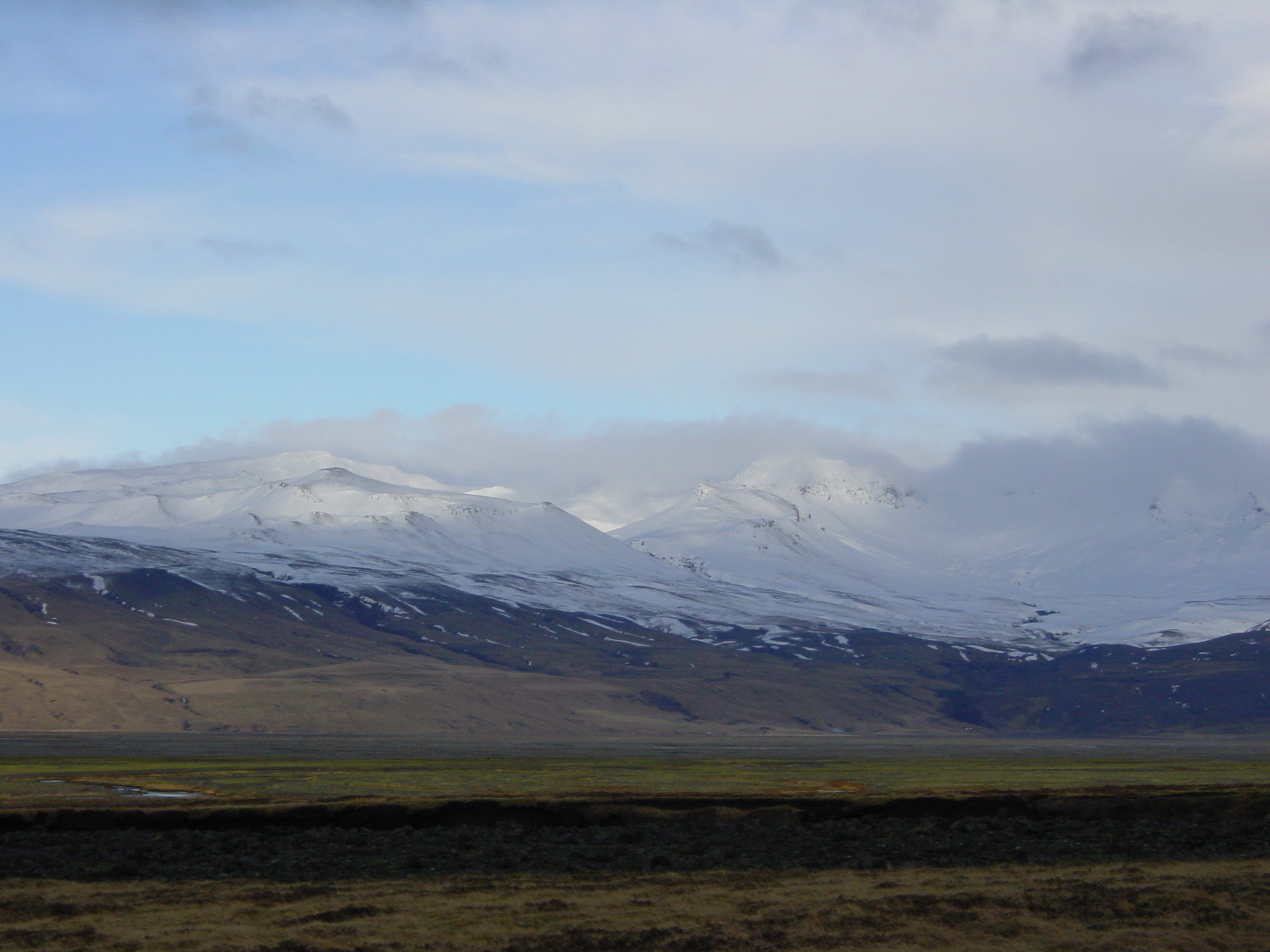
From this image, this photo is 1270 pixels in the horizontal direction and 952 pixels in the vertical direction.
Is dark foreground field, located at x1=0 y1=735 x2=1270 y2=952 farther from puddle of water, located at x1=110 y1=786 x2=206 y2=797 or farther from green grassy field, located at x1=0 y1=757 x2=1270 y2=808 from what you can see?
green grassy field, located at x1=0 y1=757 x2=1270 y2=808

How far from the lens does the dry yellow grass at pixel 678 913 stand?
29.6 metres

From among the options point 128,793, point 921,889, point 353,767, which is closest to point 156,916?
point 921,889

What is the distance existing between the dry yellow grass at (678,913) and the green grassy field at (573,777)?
25350mm

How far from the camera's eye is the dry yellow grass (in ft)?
97.0

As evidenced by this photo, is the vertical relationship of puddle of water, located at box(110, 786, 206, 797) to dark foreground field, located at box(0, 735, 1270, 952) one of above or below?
below

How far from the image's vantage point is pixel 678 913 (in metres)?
33.2

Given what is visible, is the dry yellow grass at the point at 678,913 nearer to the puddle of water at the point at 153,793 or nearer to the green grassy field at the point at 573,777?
the green grassy field at the point at 573,777

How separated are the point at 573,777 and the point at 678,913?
58.6 meters

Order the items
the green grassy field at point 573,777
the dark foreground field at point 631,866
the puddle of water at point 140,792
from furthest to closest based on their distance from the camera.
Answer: the puddle of water at point 140,792
the green grassy field at point 573,777
the dark foreground field at point 631,866

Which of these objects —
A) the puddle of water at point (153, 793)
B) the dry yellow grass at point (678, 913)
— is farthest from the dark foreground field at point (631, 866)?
the puddle of water at point (153, 793)

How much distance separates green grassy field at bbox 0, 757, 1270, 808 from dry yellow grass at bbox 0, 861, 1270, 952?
83.2 feet

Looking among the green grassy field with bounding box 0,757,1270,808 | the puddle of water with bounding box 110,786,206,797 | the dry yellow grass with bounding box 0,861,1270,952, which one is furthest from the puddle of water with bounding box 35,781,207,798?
the dry yellow grass with bounding box 0,861,1270,952

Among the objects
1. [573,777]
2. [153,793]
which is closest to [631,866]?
[153,793]

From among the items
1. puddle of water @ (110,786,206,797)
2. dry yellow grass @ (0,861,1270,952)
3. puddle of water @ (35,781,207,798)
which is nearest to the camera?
dry yellow grass @ (0,861,1270,952)
